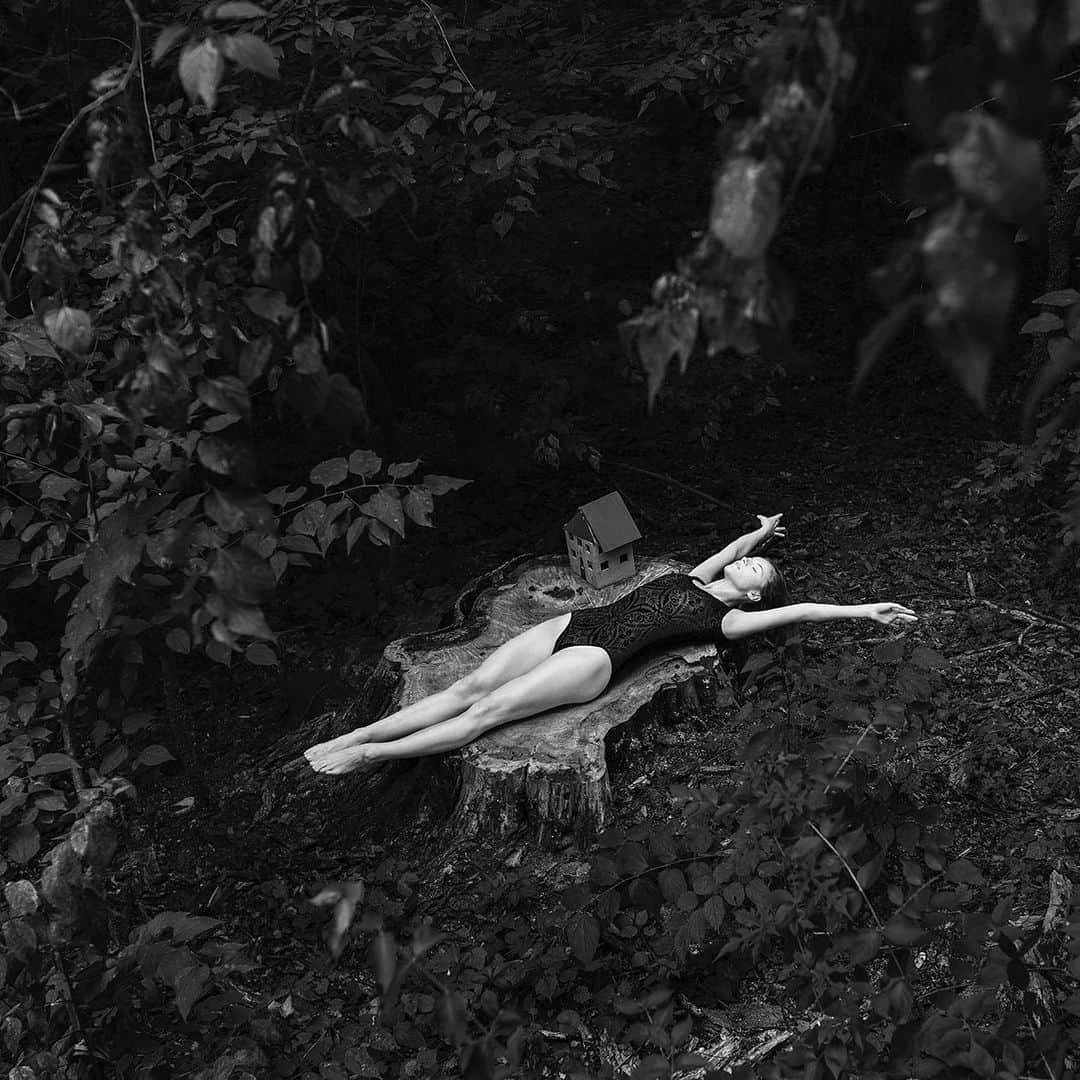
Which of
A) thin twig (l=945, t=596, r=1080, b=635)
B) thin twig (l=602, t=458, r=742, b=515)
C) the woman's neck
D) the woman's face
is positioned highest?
the woman's face

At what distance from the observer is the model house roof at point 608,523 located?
13.8 ft

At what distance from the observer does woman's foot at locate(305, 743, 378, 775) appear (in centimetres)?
351

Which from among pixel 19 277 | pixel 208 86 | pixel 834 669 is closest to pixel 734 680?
pixel 834 669

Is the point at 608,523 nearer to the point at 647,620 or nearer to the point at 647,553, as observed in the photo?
the point at 647,553

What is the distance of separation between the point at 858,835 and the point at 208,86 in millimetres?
1769

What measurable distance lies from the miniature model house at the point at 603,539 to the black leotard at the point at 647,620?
365mm

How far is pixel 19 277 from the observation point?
4082 mm

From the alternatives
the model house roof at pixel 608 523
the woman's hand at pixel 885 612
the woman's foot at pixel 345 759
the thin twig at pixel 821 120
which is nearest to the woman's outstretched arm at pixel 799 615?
the woman's hand at pixel 885 612

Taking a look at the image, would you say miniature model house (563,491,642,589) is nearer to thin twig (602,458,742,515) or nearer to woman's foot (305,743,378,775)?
thin twig (602,458,742,515)

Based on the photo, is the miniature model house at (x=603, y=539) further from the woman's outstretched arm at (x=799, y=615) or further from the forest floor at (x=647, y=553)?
the woman's outstretched arm at (x=799, y=615)

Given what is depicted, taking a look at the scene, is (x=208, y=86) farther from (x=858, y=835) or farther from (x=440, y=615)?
(x=440, y=615)

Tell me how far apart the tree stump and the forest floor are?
0.11m

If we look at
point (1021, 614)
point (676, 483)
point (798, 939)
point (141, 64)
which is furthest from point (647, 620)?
point (141, 64)

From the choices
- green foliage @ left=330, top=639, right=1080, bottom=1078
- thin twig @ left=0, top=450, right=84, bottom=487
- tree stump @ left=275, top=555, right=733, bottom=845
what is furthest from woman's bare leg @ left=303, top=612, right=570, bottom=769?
thin twig @ left=0, top=450, right=84, bottom=487
